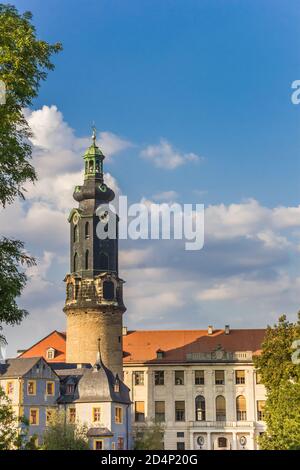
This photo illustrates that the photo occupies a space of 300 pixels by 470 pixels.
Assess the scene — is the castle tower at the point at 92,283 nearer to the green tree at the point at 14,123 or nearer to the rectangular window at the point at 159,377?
the rectangular window at the point at 159,377

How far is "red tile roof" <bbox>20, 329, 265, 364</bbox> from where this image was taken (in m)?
93.3

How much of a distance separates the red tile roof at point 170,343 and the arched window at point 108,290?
8.02 meters

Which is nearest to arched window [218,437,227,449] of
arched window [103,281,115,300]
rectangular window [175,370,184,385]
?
rectangular window [175,370,184,385]

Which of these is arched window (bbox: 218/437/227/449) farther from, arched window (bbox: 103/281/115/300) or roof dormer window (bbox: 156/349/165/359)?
arched window (bbox: 103/281/115/300)

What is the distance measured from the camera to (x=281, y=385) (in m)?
56.1

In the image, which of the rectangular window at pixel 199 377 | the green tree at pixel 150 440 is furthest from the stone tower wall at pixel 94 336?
the rectangular window at pixel 199 377

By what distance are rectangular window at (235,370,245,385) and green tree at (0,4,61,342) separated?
2697 inches

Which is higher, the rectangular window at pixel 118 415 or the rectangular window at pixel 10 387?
the rectangular window at pixel 10 387

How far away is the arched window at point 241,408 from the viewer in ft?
294

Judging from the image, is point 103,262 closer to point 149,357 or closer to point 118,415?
point 149,357

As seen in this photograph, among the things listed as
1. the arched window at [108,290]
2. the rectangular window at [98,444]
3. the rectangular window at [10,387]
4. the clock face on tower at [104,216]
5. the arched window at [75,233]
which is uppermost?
→ the clock face on tower at [104,216]

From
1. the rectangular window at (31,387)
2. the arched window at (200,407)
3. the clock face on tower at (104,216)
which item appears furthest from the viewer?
the clock face on tower at (104,216)

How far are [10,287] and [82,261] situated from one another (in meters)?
65.5
